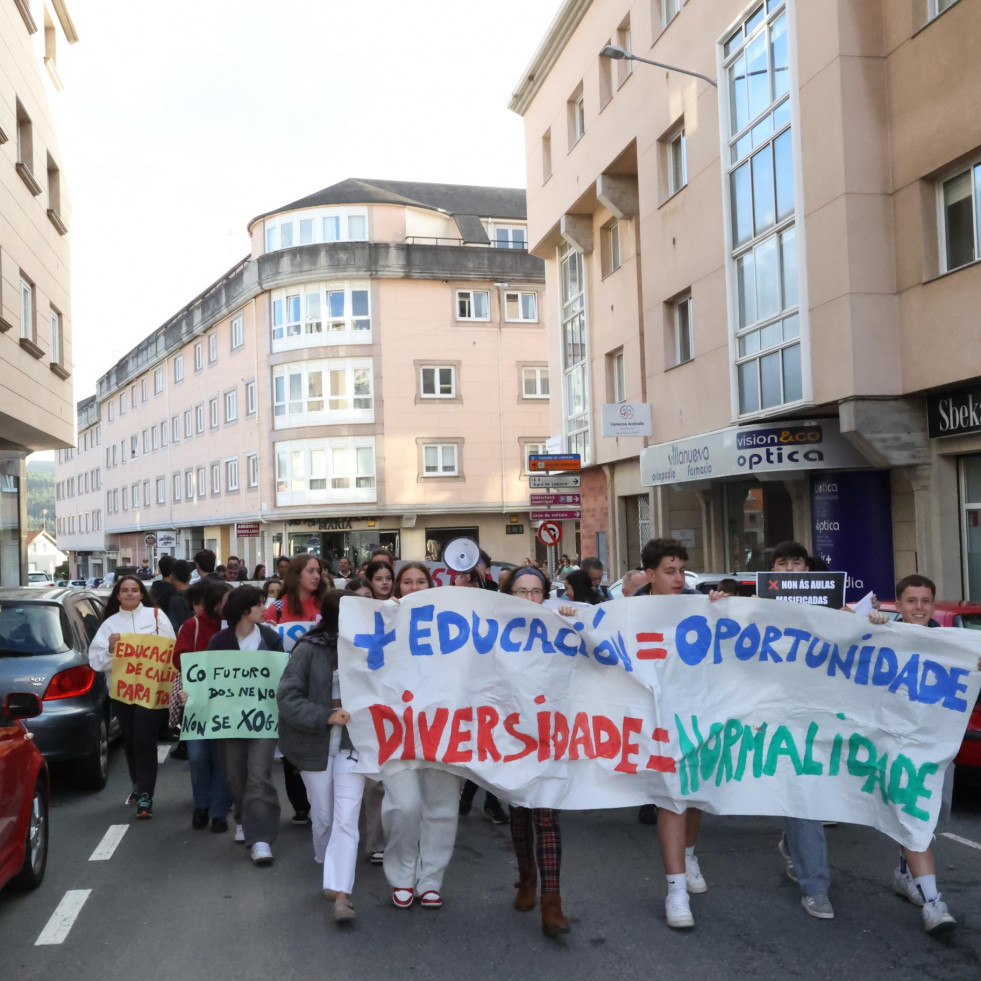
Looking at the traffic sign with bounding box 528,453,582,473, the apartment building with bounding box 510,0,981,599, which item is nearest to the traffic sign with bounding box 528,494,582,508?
the traffic sign with bounding box 528,453,582,473

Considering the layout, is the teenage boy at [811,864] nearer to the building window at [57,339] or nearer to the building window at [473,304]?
the building window at [57,339]

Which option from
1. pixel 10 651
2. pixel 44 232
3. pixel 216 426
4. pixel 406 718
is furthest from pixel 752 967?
pixel 216 426

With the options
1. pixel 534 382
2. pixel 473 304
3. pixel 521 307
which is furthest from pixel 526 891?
pixel 521 307

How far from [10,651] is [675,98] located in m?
16.7

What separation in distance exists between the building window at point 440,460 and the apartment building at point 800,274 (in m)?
21.1

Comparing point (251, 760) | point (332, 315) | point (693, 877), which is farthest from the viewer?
point (332, 315)

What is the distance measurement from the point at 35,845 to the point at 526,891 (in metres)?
2.84

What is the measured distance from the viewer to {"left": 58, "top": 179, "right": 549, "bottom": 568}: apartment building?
150ft

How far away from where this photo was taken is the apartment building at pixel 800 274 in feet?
47.1

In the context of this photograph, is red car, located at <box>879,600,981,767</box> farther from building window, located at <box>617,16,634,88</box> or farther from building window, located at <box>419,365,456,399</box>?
building window, located at <box>419,365,456,399</box>

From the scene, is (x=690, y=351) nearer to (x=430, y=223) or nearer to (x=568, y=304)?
(x=568, y=304)

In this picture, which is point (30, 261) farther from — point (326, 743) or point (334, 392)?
point (334, 392)

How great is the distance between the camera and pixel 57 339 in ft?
79.4

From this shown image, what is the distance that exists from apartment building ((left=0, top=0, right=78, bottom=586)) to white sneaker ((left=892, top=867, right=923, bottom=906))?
16.7m
